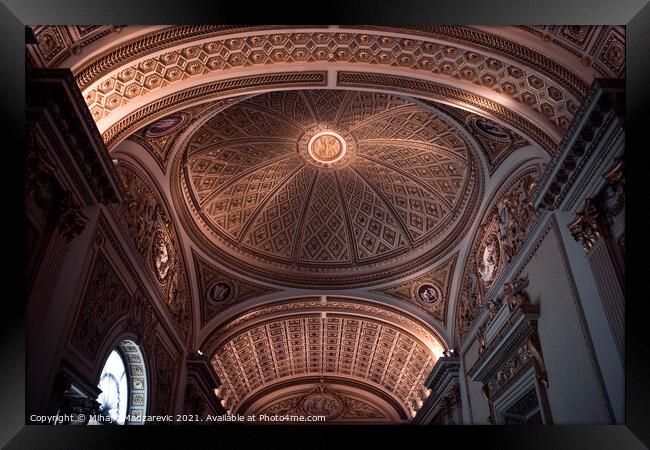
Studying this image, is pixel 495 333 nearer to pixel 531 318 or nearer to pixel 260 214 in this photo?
pixel 531 318

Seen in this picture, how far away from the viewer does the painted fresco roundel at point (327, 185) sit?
14.2 m

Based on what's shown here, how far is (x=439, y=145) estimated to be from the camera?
570 inches

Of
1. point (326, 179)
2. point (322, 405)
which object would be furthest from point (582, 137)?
point (322, 405)

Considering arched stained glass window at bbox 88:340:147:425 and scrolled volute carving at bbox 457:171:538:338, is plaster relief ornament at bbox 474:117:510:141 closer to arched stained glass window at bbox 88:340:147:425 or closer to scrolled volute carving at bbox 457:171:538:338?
scrolled volute carving at bbox 457:171:538:338

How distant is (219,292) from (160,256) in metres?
3.64

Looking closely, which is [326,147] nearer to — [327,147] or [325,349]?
[327,147]

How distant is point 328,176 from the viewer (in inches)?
663

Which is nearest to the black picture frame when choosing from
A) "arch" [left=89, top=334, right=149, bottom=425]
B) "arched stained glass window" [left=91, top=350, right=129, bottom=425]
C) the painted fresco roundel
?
"arched stained glass window" [left=91, top=350, right=129, bottom=425]

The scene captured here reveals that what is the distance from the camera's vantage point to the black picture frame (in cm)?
598

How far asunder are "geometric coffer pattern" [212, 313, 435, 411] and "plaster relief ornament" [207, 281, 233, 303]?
125cm

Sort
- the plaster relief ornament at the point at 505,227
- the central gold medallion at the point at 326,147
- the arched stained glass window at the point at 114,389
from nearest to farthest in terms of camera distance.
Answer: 1. the arched stained glass window at the point at 114,389
2. the plaster relief ornament at the point at 505,227
3. the central gold medallion at the point at 326,147

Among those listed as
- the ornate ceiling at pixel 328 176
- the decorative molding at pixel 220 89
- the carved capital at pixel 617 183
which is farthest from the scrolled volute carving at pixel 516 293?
the decorative molding at pixel 220 89

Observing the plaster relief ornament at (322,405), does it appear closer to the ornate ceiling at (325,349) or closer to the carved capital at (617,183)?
the ornate ceiling at (325,349)

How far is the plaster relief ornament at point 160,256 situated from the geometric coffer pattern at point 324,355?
4128mm
